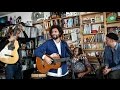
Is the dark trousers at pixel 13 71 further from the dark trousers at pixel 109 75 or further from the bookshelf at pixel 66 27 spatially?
the dark trousers at pixel 109 75

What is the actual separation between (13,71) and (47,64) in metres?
0.58

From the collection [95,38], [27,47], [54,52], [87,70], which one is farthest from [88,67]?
[27,47]

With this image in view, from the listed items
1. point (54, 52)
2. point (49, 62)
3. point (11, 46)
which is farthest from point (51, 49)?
point (11, 46)

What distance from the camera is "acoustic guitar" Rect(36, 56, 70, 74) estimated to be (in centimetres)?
393

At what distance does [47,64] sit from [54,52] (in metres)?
0.23

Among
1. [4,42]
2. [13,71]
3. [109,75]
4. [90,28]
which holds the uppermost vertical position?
[90,28]

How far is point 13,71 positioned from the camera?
3977mm

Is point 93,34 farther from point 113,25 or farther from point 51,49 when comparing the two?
point 51,49

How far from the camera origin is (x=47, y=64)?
155 inches

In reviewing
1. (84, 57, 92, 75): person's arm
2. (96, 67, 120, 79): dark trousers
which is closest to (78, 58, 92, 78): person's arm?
(84, 57, 92, 75): person's arm

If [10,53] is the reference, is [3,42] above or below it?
above

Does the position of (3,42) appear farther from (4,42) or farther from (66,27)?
(66,27)

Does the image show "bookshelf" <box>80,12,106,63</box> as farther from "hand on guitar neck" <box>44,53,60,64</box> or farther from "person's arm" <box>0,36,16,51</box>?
"person's arm" <box>0,36,16,51</box>

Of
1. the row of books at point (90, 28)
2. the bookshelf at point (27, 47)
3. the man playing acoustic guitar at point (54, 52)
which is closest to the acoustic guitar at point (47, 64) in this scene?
the man playing acoustic guitar at point (54, 52)
